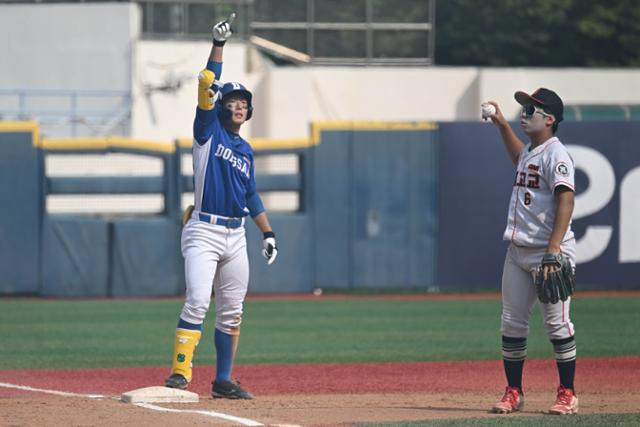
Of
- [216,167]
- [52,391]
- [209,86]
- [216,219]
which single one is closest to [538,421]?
[216,219]

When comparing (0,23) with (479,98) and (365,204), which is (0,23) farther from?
(365,204)

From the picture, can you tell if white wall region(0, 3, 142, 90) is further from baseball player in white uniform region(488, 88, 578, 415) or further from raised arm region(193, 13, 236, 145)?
baseball player in white uniform region(488, 88, 578, 415)

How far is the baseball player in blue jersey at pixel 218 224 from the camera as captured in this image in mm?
8727

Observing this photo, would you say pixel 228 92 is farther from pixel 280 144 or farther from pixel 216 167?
pixel 280 144

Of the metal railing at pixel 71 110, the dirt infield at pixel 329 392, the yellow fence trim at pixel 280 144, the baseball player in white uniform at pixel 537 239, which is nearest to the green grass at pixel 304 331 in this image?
the dirt infield at pixel 329 392

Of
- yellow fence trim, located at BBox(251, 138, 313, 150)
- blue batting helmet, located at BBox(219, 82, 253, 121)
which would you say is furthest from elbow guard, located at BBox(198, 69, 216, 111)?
yellow fence trim, located at BBox(251, 138, 313, 150)

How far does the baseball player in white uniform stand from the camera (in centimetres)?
814

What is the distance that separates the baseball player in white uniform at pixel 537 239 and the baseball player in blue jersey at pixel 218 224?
1888mm

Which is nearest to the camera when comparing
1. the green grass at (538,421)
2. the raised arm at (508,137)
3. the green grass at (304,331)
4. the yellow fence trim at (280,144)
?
the green grass at (538,421)

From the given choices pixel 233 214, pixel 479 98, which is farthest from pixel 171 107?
pixel 233 214

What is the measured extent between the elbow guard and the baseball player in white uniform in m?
2.04

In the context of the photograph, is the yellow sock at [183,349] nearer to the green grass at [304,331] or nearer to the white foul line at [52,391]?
the white foul line at [52,391]

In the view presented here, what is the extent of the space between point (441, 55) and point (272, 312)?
3098 centimetres

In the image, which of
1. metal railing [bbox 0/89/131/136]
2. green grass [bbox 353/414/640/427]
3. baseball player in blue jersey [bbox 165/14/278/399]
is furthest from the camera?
metal railing [bbox 0/89/131/136]
